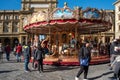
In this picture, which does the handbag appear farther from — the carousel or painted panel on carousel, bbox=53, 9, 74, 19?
painted panel on carousel, bbox=53, 9, 74, 19

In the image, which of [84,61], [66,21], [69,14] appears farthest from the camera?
[66,21]

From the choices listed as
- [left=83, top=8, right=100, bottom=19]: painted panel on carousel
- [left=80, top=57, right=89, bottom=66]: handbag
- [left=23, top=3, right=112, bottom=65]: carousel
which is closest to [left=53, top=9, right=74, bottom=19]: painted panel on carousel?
[left=23, top=3, right=112, bottom=65]: carousel

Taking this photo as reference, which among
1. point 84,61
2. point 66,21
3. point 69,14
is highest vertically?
point 69,14

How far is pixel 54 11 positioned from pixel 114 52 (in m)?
6.03

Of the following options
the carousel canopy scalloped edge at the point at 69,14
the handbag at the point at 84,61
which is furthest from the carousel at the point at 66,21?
the handbag at the point at 84,61

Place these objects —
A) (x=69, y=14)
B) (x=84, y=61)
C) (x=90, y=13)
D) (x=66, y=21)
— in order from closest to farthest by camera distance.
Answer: (x=84, y=61)
(x=69, y=14)
(x=66, y=21)
(x=90, y=13)

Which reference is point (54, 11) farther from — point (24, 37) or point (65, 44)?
point (24, 37)

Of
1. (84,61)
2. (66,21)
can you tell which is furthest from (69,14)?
(84,61)

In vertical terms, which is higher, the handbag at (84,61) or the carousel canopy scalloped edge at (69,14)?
the carousel canopy scalloped edge at (69,14)

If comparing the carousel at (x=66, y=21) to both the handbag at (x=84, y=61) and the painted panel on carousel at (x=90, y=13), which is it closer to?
the painted panel on carousel at (x=90, y=13)

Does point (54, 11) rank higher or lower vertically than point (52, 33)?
higher

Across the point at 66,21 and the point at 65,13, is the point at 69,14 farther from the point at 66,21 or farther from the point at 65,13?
the point at 66,21

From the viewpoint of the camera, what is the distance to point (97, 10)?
16.3 meters

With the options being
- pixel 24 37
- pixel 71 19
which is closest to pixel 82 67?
pixel 71 19
